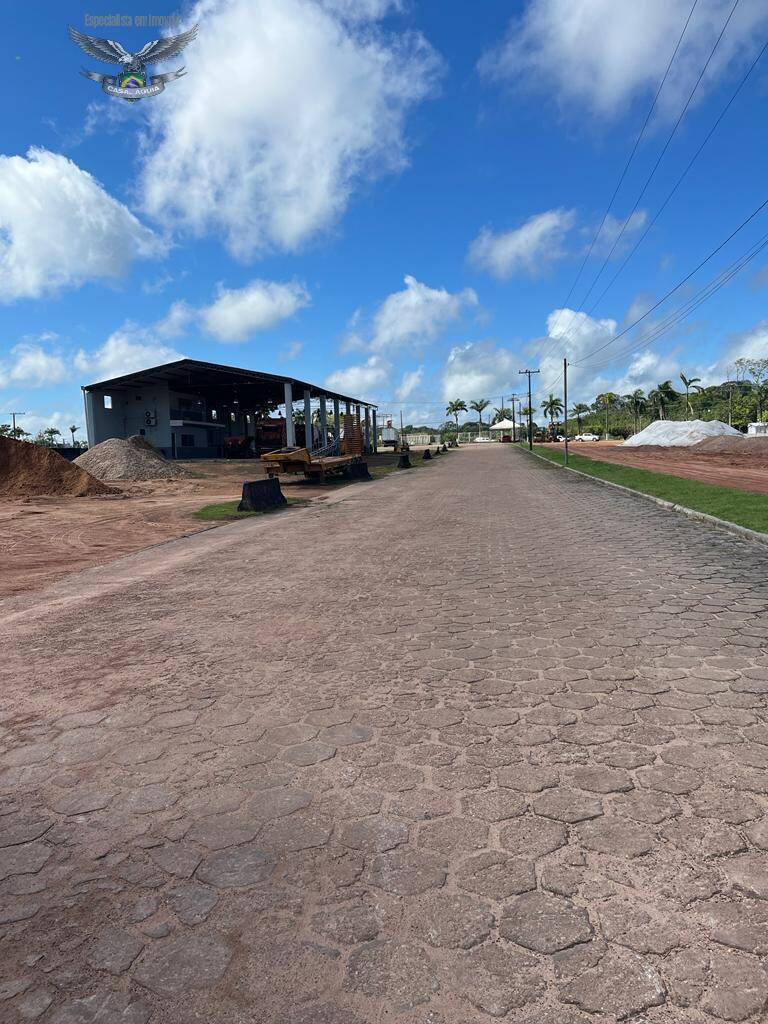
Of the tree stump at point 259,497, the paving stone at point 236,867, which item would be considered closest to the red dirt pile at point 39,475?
the tree stump at point 259,497

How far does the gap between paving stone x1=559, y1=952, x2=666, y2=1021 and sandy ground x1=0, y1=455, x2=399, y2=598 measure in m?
7.98

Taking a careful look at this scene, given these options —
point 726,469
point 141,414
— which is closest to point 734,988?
point 726,469

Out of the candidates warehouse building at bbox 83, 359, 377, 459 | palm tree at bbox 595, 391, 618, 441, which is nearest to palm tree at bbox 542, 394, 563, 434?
palm tree at bbox 595, 391, 618, 441

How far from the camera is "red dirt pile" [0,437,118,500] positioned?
77.6 feet

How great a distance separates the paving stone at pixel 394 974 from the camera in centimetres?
186

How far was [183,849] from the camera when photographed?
2576mm

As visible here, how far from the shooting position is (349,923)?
2141 millimetres

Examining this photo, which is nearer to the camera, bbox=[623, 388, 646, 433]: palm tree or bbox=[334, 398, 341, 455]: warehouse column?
bbox=[334, 398, 341, 455]: warehouse column

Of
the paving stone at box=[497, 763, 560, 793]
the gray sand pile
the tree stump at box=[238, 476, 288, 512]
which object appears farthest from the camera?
the gray sand pile

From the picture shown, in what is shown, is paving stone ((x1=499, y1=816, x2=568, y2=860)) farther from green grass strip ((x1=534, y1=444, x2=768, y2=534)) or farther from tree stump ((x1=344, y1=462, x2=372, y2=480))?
tree stump ((x1=344, y1=462, x2=372, y2=480))

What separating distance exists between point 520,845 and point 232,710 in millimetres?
2066

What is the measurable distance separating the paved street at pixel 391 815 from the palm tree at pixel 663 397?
108 m

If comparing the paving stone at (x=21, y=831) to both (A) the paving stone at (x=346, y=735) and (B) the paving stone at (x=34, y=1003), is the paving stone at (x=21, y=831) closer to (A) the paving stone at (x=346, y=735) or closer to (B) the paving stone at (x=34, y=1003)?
(B) the paving stone at (x=34, y=1003)

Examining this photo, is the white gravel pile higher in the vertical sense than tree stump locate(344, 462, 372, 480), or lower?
higher
